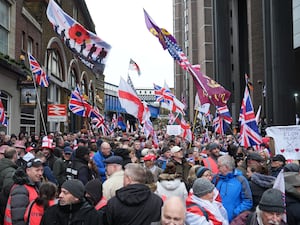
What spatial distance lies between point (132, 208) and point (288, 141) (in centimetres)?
491

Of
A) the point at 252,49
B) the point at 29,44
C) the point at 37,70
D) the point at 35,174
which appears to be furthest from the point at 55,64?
the point at 35,174

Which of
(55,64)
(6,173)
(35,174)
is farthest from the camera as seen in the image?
(55,64)

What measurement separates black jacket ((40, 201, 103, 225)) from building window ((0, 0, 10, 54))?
18760mm

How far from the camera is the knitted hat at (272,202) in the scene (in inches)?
148

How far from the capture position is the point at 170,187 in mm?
5574

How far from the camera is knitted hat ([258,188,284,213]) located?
12.4 ft

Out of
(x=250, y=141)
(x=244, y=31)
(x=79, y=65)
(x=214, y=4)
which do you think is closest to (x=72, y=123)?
(x=79, y=65)

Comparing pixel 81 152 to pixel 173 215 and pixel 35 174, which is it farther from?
pixel 173 215

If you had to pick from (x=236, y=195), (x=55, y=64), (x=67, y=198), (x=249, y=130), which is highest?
(x=55, y=64)

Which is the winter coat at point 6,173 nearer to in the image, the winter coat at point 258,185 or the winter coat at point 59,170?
the winter coat at point 59,170

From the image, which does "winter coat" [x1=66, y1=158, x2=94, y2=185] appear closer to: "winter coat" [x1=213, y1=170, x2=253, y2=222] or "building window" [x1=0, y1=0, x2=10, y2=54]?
"winter coat" [x1=213, y1=170, x2=253, y2=222]

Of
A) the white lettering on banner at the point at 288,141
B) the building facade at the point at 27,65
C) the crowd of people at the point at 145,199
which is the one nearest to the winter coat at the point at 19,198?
the crowd of people at the point at 145,199

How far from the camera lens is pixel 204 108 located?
60.7ft

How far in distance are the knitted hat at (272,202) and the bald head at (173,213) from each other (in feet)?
2.63
